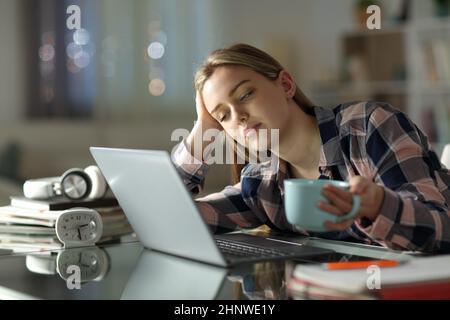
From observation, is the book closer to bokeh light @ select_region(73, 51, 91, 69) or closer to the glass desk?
the glass desk

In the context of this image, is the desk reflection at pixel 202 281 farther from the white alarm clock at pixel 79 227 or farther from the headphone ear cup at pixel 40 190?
the headphone ear cup at pixel 40 190

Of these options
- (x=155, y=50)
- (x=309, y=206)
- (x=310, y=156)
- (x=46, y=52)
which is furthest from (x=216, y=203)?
(x=155, y=50)

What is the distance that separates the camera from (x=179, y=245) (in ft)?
3.87

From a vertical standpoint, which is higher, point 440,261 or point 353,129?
point 353,129

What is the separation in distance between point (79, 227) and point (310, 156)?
45 centimetres

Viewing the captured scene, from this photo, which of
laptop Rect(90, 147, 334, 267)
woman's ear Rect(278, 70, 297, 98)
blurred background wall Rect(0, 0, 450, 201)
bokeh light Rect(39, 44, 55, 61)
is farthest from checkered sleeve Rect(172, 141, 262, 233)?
bokeh light Rect(39, 44, 55, 61)

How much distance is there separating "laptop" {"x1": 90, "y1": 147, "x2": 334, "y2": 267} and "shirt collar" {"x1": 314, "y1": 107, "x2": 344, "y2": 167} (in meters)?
0.18

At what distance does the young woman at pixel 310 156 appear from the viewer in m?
1.13

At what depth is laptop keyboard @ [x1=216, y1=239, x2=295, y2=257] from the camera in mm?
1151

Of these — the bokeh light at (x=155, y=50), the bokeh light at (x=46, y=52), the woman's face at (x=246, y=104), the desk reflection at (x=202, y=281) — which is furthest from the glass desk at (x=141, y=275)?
the bokeh light at (x=155, y=50)

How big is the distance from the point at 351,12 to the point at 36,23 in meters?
2.08

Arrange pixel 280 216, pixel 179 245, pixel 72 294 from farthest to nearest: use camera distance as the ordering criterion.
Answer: pixel 280 216 < pixel 179 245 < pixel 72 294

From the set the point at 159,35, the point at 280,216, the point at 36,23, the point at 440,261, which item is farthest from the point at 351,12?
the point at 440,261
